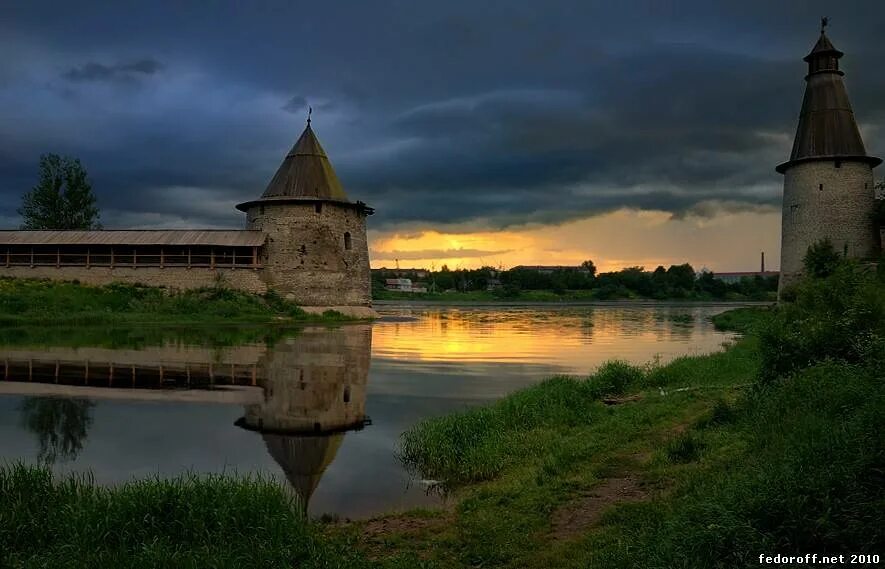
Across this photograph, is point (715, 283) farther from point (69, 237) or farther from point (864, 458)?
point (864, 458)

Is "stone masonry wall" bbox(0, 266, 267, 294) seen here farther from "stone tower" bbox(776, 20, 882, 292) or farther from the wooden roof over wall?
"stone tower" bbox(776, 20, 882, 292)

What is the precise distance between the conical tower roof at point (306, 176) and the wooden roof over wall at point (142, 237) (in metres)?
3.15

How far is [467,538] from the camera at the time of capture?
241 inches

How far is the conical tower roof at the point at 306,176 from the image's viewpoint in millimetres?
40062

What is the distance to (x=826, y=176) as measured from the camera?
1432 inches

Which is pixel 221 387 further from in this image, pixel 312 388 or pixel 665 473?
pixel 665 473

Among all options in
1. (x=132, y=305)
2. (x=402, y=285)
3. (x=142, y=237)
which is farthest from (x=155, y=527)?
(x=402, y=285)

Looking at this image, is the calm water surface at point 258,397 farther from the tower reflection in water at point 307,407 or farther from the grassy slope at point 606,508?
the grassy slope at point 606,508

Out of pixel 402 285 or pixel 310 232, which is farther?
pixel 402 285

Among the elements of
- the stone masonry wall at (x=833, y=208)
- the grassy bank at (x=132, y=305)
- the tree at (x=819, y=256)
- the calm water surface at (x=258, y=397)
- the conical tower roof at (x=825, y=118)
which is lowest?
the calm water surface at (x=258, y=397)

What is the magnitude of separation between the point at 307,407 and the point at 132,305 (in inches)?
976

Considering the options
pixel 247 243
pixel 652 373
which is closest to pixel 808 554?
pixel 652 373

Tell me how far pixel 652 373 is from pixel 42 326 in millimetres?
23599

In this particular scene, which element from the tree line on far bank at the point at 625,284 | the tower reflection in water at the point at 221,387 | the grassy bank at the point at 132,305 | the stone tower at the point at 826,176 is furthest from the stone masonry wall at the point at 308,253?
the tree line on far bank at the point at 625,284
